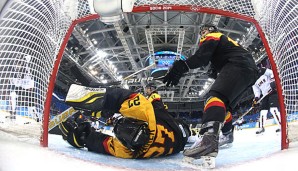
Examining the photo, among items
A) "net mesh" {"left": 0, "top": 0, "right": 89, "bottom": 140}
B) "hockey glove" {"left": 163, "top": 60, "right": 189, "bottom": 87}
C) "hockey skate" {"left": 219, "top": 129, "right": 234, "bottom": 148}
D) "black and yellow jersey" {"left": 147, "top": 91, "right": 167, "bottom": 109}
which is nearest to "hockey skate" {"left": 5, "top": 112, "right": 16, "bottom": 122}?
"net mesh" {"left": 0, "top": 0, "right": 89, "bottom": 140}

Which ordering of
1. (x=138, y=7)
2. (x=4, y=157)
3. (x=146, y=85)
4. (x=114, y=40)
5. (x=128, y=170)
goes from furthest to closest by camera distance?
(x=114, y=40)
(x=146, y=85)
(x=138, y=7)
(x=128, y=170)
(x=4, y=157)

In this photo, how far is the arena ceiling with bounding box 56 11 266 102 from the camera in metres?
2.04

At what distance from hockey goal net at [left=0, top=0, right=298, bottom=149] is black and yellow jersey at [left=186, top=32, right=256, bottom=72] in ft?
0.94

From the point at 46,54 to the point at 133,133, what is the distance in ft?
1.94

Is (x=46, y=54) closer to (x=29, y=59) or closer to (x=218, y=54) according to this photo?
(x=29, y=59)

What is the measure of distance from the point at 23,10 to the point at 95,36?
6.08 feet

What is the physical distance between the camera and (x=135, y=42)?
284cm

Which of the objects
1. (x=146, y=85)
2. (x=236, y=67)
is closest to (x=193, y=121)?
(x=146, y=85)

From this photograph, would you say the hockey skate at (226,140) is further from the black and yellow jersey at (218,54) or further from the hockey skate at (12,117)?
the hockey skate at (12,117)

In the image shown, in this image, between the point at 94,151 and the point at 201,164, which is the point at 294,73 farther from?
the point at 94,151

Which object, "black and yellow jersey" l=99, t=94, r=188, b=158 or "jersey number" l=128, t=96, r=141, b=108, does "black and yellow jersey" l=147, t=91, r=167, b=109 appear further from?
"jersey number" l=128, t=96, r=141, b=108

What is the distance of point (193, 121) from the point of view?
4.98m

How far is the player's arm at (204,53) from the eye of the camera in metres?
0.92

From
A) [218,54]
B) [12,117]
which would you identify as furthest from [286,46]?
[12,117]
